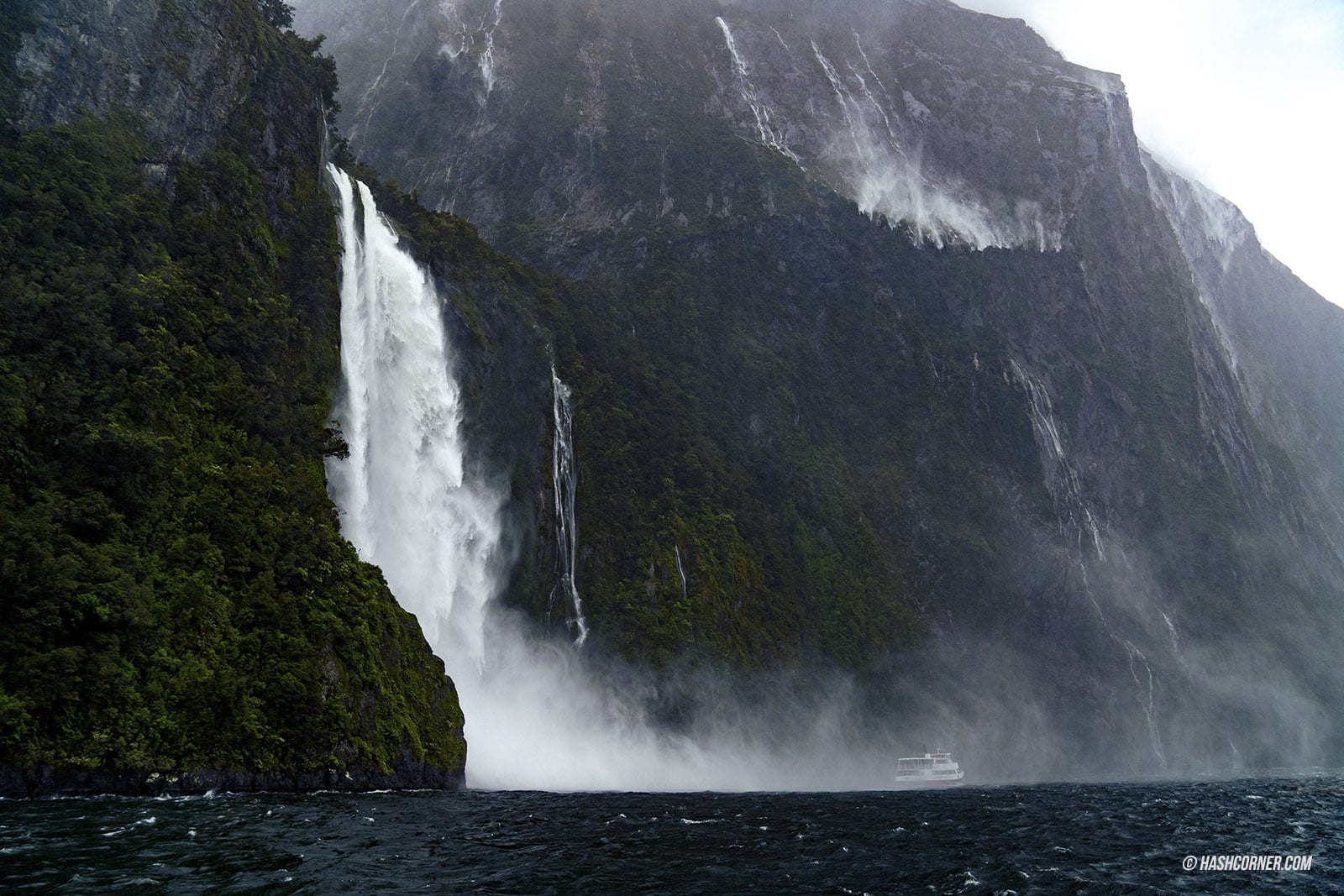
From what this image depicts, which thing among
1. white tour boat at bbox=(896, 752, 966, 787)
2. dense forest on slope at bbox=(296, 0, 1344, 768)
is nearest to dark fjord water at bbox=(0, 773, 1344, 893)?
white tour boat at bbox=(896, 752, 966, 787)

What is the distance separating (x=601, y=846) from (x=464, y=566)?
34323 mm

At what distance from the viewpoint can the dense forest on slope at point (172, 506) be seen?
27.2 m

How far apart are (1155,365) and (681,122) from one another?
59.0 meters

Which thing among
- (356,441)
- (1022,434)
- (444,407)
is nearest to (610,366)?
(444,407)

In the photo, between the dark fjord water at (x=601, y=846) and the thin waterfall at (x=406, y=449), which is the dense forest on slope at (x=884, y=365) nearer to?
the thin waterfall at (x=406, y=449)

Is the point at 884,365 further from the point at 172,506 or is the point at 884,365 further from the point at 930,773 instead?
the point at 172,506

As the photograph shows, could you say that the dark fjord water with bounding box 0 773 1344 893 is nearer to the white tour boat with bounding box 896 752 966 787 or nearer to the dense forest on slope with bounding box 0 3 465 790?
the dense forest on slope with bounding box 0 3 465 790

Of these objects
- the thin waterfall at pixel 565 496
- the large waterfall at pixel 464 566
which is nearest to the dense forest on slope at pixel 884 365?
the thin waterfall at pixel 565 496

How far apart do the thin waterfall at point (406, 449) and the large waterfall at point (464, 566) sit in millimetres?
93

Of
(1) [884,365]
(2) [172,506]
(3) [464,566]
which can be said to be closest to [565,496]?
(3) [464,566]

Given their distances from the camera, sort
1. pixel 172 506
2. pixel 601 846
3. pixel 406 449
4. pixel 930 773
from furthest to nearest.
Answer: pixel 930 773 < pixel 406 449 < pixel 172 506 < pixel 601 846

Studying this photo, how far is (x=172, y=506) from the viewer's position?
3338 centimetres

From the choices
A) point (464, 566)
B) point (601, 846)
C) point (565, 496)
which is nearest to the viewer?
point (601, 846)

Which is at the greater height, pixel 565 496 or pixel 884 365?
pixel 884 365
